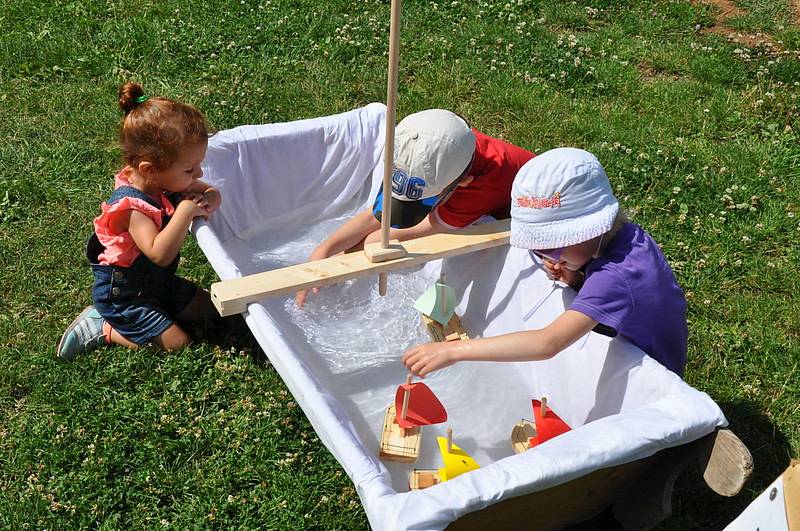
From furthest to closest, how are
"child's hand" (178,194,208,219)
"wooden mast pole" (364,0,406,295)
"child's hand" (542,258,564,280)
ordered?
"child's hand" (178,194,208,219) < "child's hand" (542,258,564,280) < "wooden mast pole" (364,0,406,295)

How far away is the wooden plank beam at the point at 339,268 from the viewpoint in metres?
2.37

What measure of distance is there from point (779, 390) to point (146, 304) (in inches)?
86.0

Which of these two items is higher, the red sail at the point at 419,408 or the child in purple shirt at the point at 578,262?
the child in purple shirt at the point at 578,262

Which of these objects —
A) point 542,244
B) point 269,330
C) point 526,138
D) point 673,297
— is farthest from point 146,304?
point 526,138

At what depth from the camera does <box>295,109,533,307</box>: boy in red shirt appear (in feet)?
8.38

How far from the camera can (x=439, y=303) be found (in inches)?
107


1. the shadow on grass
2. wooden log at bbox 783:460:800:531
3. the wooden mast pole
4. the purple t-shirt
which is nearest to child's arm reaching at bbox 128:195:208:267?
the wooden mast pole

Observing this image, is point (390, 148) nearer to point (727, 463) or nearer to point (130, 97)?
point (130, 97)

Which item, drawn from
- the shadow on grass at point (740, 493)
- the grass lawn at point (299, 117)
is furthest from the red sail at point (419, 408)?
the shadow on grass at point (740, 493)

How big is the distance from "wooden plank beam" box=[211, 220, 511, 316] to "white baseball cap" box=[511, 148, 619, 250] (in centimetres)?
54

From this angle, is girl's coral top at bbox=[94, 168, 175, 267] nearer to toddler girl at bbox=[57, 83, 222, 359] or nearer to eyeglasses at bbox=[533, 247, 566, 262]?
toddler girl at bbox=[57, 83, 222, 359]

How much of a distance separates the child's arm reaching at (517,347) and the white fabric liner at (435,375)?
0.65 ft

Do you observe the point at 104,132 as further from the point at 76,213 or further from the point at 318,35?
the point at 318,35

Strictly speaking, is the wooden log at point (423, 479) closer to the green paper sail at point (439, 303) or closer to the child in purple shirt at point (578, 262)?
the child in purple shirt at point (578, 262)
